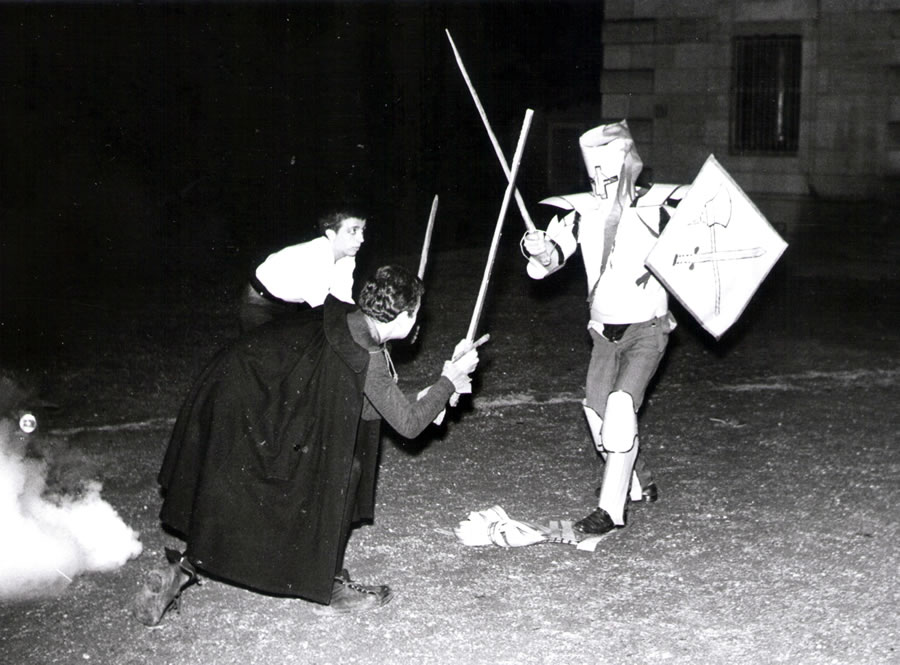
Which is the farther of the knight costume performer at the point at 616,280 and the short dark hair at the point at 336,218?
the knight costume performer at the point at 616,280

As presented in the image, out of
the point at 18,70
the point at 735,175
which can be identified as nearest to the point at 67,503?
the point at 735,175

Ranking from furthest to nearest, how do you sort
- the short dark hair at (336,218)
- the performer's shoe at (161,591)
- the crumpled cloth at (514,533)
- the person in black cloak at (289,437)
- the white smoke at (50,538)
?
the crumpled cloth at (514,533) → the short dark hair at (336,218) → the white smoke at (50,538) → the performer's shoe at (161,591) → the person in black cloak at (289,437)

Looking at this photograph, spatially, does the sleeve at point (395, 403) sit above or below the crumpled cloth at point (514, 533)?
above

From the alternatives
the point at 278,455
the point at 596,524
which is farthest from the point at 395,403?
the point at 596,524

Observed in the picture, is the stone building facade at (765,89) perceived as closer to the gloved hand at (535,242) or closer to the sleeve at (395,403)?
the gloved hand at (535,242)

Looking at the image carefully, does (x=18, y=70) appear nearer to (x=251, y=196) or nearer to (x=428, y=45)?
(x=251, y=196)

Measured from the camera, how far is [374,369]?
15.0 feet

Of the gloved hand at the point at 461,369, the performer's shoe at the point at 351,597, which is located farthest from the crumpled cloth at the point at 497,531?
the gloved hand at the point at 461,369

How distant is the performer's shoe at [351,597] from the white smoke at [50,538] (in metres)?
1.12

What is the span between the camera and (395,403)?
4.61 m

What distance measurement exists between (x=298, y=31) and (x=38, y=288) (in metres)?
10.2

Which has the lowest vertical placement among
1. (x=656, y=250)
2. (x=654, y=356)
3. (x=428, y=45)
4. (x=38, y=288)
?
Result: (x=38, y=288)

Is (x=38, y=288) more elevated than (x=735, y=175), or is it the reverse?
(x=735, y=175)

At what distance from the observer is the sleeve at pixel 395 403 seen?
458 cm
